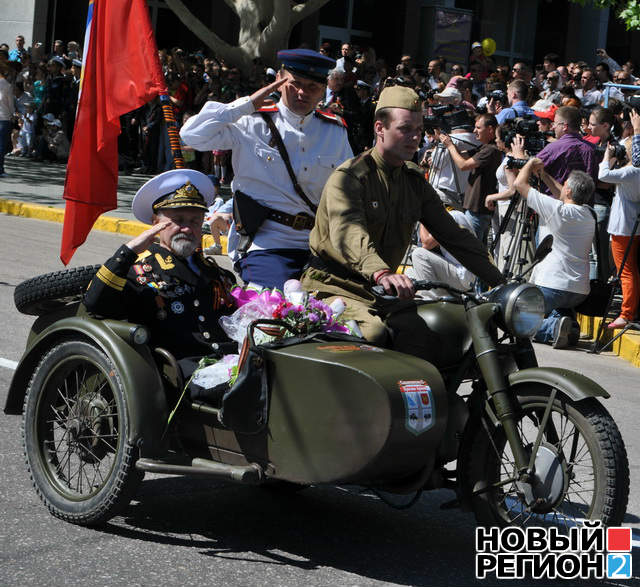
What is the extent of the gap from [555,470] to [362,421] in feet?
2.46

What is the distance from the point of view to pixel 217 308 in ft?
16.1

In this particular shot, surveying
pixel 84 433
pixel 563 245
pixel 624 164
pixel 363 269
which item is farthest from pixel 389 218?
pixel 624 164

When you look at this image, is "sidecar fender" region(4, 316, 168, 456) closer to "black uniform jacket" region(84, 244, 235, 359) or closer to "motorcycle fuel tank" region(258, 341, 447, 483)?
"black uniform jacket" region(84, 244, 235, 359)

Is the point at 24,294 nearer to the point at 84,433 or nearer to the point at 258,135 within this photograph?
the point at 84,433

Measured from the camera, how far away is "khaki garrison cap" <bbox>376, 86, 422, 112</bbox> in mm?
4867

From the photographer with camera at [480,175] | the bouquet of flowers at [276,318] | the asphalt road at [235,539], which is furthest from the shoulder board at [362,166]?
the photographer with camera at [480,175]

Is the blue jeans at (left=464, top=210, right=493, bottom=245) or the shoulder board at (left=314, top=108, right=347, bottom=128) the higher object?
the shoulder board at (left=314, top=108, right=347, bottom=128)

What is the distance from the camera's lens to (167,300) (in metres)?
4.77

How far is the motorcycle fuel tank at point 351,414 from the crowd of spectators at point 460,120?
9.15 ft

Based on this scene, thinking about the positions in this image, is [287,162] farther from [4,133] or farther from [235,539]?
[4,133]

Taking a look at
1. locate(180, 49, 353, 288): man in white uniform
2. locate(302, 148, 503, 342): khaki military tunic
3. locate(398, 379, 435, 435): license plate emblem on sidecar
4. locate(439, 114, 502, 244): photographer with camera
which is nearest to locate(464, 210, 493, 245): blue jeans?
locate(439, 114, 502, 244): photographer with camera

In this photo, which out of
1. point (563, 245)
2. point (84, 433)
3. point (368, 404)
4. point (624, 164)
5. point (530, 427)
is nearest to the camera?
point (368, 404)

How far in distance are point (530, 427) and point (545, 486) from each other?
24 cm

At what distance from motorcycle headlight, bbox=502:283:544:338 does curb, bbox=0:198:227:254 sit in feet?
37.2
